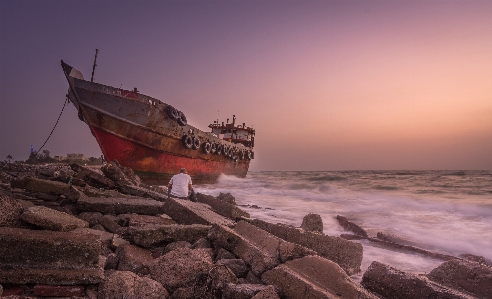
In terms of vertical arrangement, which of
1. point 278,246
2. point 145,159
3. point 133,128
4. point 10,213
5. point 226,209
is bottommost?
point 226,209

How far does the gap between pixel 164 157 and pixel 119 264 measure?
1445 centimetres

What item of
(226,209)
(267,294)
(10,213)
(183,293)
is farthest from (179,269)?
(226,209)

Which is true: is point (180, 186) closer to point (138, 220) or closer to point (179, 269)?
point (138, 220)

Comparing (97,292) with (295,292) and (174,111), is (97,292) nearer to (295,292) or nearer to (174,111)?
(295,292)

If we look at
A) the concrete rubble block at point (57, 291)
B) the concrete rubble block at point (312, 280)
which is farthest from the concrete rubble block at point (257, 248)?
the concrete rubble block at point (57, 291)

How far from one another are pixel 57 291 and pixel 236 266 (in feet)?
4.23

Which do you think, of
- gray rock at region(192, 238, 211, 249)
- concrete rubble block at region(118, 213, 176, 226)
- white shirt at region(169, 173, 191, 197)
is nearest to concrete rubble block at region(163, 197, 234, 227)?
concrete rubble block at region(118, 213, 176, 226)

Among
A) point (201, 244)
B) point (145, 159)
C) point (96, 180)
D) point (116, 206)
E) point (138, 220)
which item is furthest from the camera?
point (145, 159)

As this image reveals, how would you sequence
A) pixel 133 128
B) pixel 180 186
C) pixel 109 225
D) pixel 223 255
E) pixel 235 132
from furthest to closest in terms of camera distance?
1. pixel 235 132
2. pixel 133 128
3. pixel 180 186
4. pixel 109 225
5. pixel 223 255

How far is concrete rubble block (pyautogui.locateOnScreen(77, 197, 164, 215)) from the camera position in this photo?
4.08 metres

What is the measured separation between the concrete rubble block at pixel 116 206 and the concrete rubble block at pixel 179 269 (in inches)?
84.4

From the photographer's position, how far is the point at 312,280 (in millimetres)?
2164

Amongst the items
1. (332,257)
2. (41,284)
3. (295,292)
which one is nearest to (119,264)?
(41,284)

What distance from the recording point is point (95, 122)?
14.3 meters
